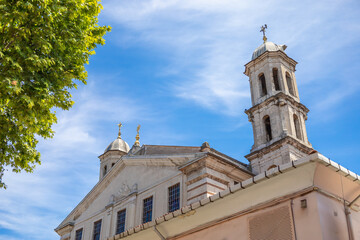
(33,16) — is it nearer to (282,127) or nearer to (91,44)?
(91,44)

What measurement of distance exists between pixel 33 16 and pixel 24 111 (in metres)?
2.77

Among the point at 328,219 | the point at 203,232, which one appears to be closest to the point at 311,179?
the point at 328,219

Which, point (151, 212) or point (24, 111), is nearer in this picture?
point (24, 111)

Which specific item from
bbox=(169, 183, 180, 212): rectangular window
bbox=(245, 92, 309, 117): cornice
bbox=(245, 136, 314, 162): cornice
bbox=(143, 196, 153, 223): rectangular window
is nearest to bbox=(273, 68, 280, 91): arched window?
bbox=(245, 92, 309, 117): cornice

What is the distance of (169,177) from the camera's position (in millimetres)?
21422

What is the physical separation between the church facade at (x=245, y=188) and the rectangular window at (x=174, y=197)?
0.17ft

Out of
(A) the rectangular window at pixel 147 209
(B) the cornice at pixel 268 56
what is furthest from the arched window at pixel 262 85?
(A) the rectangular window at pixel 147 209

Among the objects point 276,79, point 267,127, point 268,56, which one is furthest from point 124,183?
point 268,56

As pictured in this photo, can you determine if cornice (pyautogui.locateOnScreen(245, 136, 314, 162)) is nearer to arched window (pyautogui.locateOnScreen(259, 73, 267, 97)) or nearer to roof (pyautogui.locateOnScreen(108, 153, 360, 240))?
arched window (pyautogui.locateOnScreen(259, 73, 267, 97))

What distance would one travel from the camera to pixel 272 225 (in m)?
9.28

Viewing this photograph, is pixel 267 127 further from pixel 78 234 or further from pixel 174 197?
pixel 78 234

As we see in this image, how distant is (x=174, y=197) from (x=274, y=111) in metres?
11.3

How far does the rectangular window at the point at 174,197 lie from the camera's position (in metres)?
20.4

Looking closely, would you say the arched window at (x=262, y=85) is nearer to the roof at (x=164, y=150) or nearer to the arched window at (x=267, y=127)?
the arched window at (x=267, y=127)
